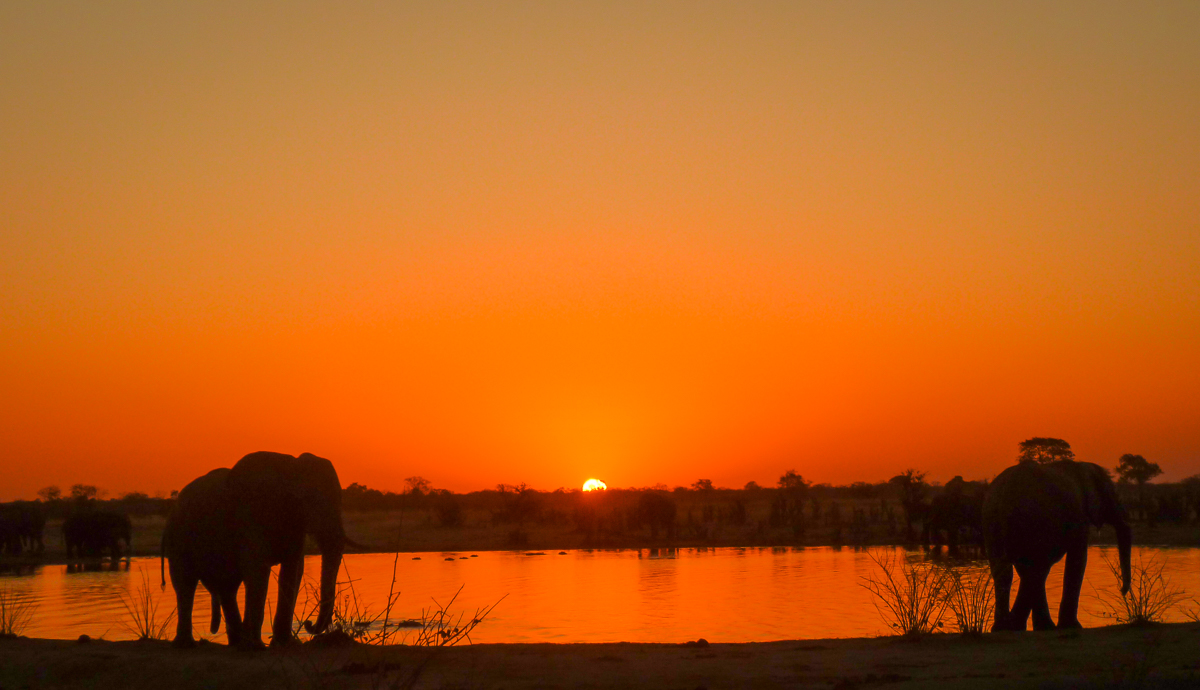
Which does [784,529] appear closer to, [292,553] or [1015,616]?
[1015,616]

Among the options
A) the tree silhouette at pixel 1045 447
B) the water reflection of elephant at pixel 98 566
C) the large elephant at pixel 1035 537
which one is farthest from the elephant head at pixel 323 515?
the tree silhouette at pixel 1045 447

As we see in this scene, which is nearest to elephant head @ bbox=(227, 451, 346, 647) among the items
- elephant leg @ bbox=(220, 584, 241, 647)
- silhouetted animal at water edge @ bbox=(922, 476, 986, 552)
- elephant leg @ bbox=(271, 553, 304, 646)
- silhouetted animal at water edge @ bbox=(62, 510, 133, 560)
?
elephant leg @ bbox=(271, 553, 304, 646)

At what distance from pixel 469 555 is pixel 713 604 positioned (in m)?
Answer: 17.1

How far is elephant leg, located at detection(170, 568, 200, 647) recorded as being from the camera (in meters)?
10.7

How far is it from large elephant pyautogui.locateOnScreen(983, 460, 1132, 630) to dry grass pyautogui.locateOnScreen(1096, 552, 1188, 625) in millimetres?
333

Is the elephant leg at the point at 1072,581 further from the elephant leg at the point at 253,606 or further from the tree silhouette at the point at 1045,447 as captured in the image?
the tree silhouette at the point at 1045,447

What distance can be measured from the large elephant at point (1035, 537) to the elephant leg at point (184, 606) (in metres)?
8.79

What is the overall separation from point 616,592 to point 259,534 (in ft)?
38.6

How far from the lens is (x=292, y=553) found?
10656mm

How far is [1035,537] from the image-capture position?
450 inches

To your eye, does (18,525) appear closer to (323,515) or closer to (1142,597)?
(323,515)

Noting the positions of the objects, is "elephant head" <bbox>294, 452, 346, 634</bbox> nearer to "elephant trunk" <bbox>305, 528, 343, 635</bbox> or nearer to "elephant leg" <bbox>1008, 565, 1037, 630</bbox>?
"elephant trunk" <bbox>305, 528, 343, 635</bbox>

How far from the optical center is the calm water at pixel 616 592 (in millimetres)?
15359

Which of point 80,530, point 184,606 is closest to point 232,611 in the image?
point 184,606
